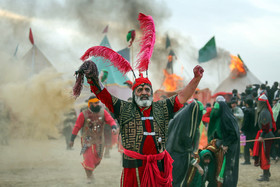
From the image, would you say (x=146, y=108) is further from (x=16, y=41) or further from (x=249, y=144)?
(x=16, y=41)

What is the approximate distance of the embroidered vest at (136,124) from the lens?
13.6 feet

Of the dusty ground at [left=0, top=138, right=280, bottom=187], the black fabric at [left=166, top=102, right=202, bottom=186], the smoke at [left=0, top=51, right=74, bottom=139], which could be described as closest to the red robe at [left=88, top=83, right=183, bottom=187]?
the black fabric at [left=166, top=102, right=202, bottom=186]

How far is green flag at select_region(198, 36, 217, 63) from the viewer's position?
21812mm

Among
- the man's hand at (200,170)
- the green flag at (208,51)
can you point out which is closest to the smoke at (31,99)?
the man's hand at (200,170)

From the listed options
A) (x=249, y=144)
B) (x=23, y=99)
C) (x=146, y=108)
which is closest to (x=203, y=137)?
(x=249, y=144)

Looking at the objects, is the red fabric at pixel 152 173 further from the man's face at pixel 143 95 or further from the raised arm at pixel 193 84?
the raised arm at pixel 193 84

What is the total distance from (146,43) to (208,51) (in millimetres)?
17985

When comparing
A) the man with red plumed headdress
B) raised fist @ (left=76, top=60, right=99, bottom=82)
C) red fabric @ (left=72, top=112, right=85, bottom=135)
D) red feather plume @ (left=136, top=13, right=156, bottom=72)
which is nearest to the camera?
raised fist @ (left=76, top=60, right=99, bottom=82)

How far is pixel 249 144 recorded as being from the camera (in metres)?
11.4

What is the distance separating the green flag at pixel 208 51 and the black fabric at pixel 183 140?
16.1 m

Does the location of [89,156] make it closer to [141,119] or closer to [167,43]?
[141,119]

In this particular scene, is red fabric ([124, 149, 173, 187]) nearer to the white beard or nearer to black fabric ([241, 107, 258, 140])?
the white beard

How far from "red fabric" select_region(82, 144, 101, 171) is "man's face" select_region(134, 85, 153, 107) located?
4.59 m

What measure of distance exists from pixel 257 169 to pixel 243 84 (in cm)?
1017
